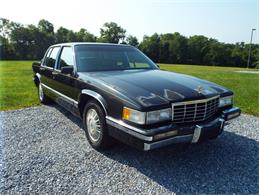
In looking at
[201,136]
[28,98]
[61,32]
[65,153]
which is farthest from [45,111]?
[61,32]

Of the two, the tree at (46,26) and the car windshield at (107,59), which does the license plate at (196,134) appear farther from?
the tree at (46,26)

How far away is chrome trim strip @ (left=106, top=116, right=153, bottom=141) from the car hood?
32cm

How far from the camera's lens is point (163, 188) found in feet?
8.28

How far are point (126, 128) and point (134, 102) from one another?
0.33m

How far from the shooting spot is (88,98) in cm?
350

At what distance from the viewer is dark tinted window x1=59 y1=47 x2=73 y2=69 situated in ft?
13.4

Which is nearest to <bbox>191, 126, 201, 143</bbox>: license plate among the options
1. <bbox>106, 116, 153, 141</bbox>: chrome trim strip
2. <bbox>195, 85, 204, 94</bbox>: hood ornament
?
<bbox>195, 85, 204, 94</bbox>: hood ornament

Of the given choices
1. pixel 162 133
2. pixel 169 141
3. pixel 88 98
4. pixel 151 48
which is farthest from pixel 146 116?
pixel 151 48

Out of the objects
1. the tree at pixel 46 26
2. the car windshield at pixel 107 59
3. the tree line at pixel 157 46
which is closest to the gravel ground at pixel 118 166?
the car windshield at pixel 107 59

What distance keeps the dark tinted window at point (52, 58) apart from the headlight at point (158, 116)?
310cm

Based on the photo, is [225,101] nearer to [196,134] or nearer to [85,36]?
[196,134]

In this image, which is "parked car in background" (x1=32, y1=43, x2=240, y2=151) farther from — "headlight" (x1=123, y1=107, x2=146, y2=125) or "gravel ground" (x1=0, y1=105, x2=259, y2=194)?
"gravel ground" (x1=0, y1=105, x2=259, y2=194)

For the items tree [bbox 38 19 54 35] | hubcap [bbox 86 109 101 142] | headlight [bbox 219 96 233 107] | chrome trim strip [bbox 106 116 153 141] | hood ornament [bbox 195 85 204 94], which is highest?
tree [bbox 38 19 54 35]

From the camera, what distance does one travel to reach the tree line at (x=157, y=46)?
5191 cm
